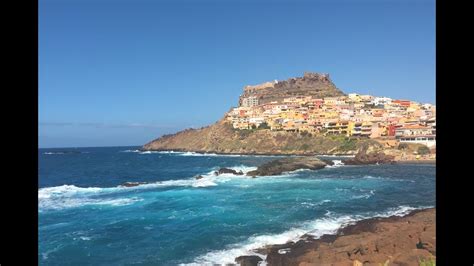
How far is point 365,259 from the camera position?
30.7 ft

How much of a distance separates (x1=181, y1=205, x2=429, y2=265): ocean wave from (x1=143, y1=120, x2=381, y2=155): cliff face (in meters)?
45.5

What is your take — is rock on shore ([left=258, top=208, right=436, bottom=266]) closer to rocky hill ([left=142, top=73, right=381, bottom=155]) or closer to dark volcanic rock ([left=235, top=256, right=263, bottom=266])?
dark volcanic rock ([left=235, top=256, right=263, bottom=266])

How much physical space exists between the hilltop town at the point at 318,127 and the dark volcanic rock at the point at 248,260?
43.0m

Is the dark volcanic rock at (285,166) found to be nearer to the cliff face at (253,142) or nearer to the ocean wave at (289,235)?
the ocean wave at (289,235)

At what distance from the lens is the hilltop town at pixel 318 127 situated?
56.7 metres

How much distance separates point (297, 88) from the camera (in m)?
111

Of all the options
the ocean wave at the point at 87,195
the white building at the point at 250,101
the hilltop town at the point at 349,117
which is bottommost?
the ocean wave at the point at 87,195

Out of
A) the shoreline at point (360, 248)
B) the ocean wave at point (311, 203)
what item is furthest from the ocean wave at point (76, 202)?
the shoreline at point (360, 248)

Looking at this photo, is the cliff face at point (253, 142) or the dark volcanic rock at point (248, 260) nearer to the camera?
the dark volcanic rock at point (248, 260)

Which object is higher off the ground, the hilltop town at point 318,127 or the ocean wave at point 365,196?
the hilltop town at point 318,127

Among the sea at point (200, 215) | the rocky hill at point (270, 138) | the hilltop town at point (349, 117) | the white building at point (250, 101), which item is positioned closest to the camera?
the sea at point (200, 215)

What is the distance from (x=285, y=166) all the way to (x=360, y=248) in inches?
1075

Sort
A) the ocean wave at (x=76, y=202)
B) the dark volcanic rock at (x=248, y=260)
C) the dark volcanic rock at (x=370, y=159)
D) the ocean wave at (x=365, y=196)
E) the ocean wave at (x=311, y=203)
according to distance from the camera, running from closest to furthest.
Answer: the dark volcanic rock at (x=248, y=260)
the ocean wave at (x=311, y=203)
the ocean wave at (x=365, y=196)
the ocean wave at (x=76, y=202)
the dark volcanic rock at (x=370, y=159)
